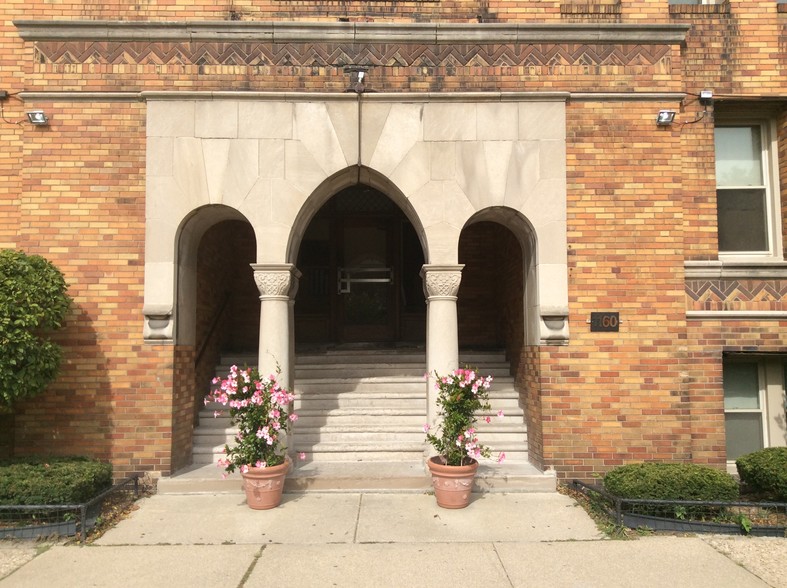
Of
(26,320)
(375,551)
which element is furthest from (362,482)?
(26,320)

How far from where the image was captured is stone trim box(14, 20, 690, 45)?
621cm

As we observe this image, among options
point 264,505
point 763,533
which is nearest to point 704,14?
point 763,533

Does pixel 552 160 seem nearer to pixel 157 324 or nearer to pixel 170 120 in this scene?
pixel 170 120

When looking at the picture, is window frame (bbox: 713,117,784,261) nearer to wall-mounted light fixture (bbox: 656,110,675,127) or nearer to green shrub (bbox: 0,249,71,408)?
wall-mounted light fixture (bbox: 656,110,675,127)

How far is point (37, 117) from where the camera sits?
6.11m

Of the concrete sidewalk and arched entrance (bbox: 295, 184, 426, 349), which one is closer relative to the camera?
the concrete sidewalk

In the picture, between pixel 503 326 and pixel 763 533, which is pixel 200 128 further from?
pixel 763 533

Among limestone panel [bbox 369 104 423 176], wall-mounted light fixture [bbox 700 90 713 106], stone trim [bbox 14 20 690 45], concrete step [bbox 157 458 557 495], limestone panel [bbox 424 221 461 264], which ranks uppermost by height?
stone trim [bbox 14 20 690 45]

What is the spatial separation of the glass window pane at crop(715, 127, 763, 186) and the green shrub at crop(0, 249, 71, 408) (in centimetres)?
850

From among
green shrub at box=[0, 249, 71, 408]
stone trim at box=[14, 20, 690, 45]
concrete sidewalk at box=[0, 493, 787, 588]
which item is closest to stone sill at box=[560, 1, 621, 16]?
stone trim at box=[14, 20, 690, 45]

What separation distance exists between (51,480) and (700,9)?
31.3 ft

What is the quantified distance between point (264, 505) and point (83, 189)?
4.32 metres

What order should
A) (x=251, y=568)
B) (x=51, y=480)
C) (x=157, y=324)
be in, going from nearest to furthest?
(x=251, y=568)
(x=51, y=480)
(x=157, y=324)

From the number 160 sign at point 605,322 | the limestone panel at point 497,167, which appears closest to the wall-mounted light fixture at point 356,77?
the limestone panel at point 497,167
